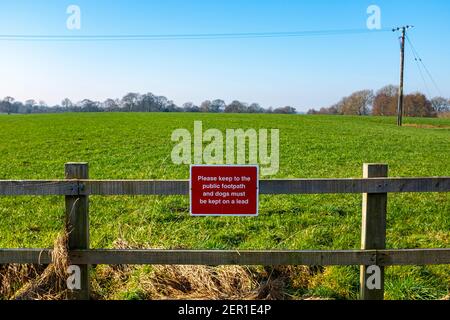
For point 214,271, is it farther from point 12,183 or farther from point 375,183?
point 12,183

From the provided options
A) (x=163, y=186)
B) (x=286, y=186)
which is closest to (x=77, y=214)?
(x=163, y=186)

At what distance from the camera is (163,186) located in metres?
4.00

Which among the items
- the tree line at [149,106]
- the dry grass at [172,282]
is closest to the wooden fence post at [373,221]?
the dry grass at [172,282]

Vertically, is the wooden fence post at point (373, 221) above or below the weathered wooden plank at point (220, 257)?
above

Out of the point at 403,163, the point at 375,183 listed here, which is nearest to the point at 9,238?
the point at 375,183

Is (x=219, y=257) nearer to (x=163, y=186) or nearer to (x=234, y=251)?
(x=234, y=251)

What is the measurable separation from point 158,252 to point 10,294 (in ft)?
5.54

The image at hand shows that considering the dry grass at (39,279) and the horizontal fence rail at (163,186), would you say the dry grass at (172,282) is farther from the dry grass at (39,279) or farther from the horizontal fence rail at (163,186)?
the horizontal fence rail at (163,186)

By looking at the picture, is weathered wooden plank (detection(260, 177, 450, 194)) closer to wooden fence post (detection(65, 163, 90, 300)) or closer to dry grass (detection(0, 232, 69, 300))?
wooden fence post (detection(65, 163, 90, 300))

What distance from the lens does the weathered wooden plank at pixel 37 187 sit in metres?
4.01

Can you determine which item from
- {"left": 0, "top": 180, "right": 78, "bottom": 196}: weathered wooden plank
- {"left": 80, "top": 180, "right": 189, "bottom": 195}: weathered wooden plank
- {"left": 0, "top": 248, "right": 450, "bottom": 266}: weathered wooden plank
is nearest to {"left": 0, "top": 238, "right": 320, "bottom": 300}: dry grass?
{"left": 0, "top": 248, "right": 450, "bottom": 266}: weathered wooden plank

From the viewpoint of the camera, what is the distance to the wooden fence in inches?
158

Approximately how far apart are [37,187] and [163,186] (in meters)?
1.15
